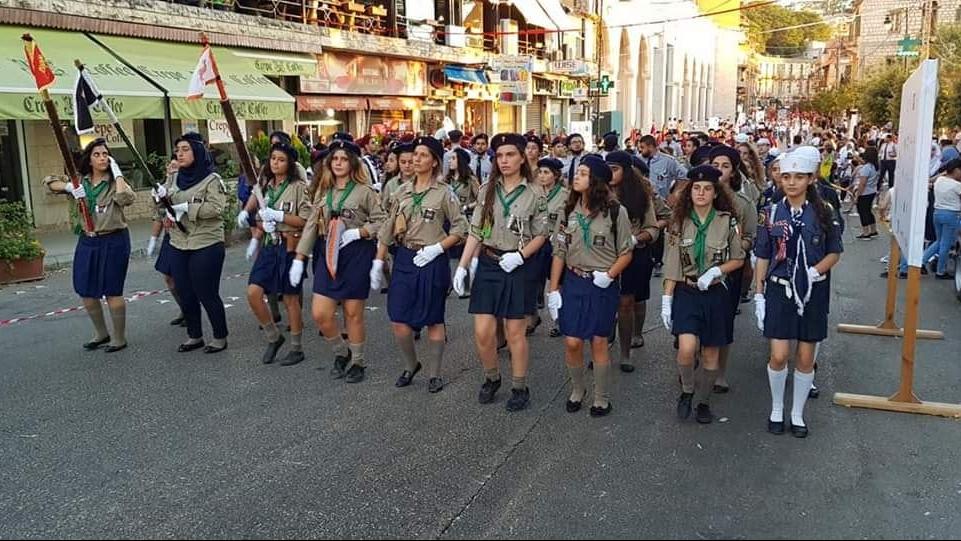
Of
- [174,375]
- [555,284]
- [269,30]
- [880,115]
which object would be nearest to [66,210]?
[269,30]

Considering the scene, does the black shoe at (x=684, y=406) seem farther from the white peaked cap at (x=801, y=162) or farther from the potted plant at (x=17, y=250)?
the potted plant at (x=17, y=250)

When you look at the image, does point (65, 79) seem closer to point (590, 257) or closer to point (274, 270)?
point (274, 270)

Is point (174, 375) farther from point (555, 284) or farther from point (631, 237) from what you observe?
point (631, 237)

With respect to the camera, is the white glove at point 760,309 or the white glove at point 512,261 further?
the white glove at point 512,261

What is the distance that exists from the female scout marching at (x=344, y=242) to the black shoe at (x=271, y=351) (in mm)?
768

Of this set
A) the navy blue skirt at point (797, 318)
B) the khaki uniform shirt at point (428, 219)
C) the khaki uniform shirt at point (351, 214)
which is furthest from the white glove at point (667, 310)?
the khaki uniform shirt at point (351, 214)

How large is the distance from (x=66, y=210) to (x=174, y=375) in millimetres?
9858

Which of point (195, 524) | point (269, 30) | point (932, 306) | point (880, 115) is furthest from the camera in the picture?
point (880, 115)

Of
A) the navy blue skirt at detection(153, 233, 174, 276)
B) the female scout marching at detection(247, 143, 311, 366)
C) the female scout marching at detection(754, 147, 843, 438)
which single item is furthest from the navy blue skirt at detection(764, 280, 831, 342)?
the navy blue skirt at detection(153, 233, 174, 276)

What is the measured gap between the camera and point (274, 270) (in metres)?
6.69

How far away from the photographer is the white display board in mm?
5258

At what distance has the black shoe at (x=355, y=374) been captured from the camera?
20.6ft

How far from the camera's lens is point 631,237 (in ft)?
17.5

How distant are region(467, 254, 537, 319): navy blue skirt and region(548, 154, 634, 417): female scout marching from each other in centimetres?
24
